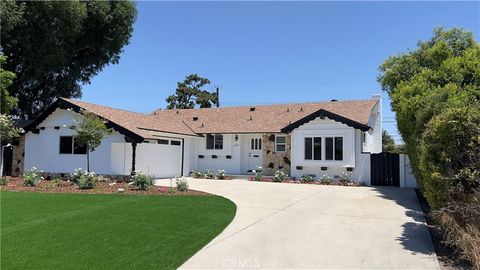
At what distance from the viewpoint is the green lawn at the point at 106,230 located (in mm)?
6012

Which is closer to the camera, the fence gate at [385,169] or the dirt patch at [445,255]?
the dirt patch at [445,255]

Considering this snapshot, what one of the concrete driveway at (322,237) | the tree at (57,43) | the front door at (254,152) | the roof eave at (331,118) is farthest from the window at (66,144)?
the concrete driveway at (322,237)

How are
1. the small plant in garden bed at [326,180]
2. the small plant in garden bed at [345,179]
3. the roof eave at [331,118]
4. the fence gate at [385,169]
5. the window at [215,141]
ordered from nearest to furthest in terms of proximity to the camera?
the fence gate at [385,169] < the small plant in garden bed at [345,179] < the small plant in garden bed at [326,180] < the roof eave at [331,118] < the window at [215,141]

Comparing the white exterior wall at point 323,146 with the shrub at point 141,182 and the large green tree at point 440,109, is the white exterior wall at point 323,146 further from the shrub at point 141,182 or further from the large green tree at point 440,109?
the shrub at point 141,182

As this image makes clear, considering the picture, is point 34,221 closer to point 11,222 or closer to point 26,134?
point 11,222

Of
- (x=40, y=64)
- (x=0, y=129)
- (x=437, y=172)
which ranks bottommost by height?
(x=437, y=172)

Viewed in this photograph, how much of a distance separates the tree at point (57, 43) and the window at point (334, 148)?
1757 cm

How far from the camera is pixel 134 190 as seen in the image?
1481cm

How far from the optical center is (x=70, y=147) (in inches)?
828

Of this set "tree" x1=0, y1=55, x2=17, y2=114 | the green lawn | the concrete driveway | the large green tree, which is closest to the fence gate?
the large green tree

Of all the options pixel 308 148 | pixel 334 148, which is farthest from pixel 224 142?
pixel 334 148

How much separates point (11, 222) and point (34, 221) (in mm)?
449

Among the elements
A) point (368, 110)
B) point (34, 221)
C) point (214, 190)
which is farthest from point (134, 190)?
point (368, 110)

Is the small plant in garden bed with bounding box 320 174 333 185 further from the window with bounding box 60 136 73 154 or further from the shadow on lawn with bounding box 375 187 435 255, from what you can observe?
the window with bounding box 60 136 73 154
